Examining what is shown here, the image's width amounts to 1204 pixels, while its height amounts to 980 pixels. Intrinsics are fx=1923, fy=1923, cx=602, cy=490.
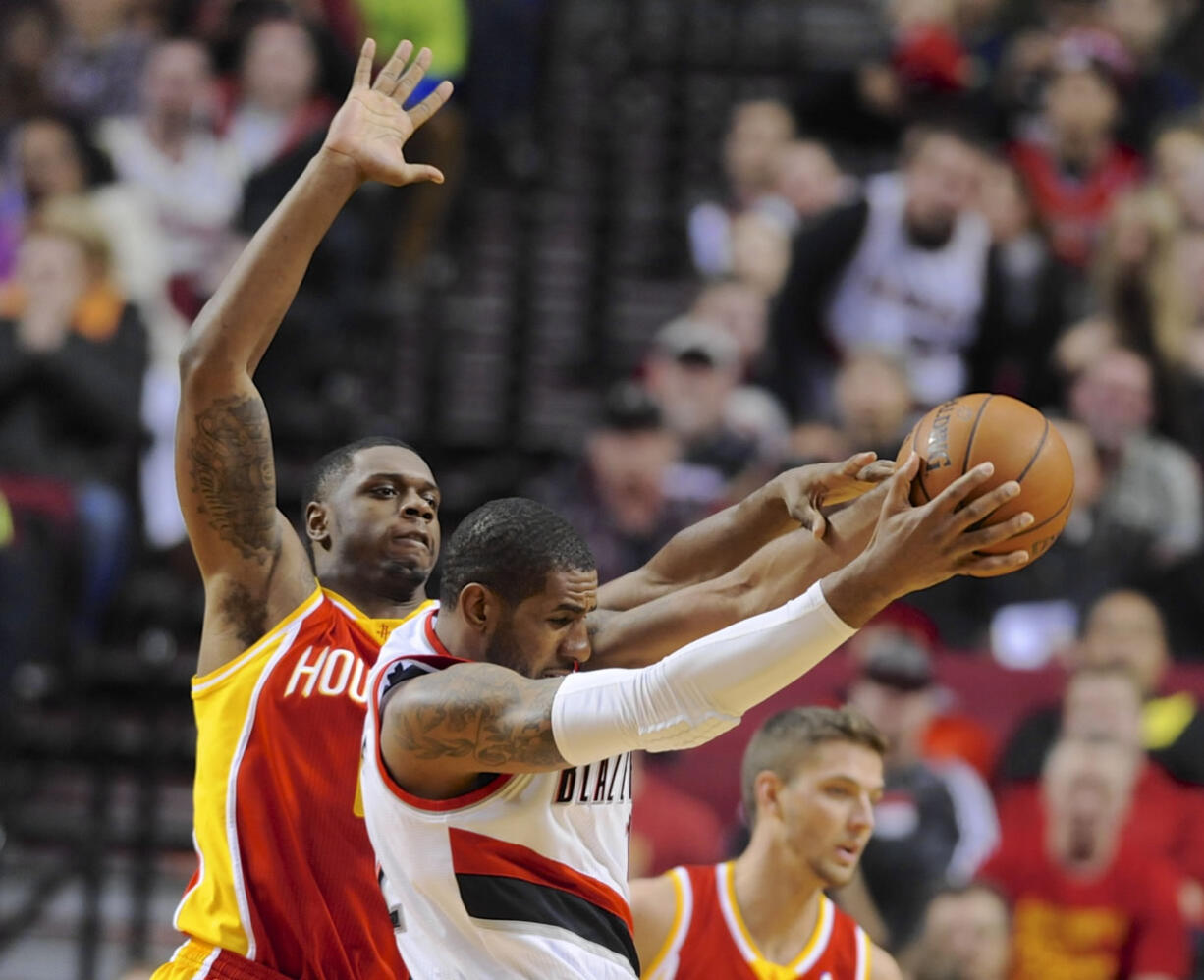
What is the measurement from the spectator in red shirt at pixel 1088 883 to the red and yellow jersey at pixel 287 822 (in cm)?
353

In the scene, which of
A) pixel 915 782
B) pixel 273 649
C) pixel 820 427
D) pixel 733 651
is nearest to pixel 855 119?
pixel 820 427

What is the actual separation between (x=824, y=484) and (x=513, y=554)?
0.74 m

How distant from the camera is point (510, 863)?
357 cm

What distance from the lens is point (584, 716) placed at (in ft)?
10.8

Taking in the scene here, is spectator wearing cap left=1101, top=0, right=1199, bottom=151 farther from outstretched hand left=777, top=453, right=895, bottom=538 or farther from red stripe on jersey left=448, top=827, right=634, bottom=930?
red stripe on jersey left=448, top=827, right=634, bottom=930

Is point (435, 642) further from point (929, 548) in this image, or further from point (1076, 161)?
point (1076, 161)

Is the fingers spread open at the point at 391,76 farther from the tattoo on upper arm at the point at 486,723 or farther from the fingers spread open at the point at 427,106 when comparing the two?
the tattoo on upper arm at the point at 486,723

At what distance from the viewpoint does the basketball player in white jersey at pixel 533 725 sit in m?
3.26

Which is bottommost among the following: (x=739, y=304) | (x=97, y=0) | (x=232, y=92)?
(x=739, y=304)

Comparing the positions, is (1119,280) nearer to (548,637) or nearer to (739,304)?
(739,304)

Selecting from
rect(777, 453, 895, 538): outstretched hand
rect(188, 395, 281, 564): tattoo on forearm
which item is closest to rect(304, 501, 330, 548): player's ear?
rect(188, 395, 281, 564): tattoo on forearm

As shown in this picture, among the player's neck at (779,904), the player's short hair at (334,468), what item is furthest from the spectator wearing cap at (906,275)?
the player's short hair at (334,468)

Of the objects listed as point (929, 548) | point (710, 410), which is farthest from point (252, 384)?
point (710, 410)

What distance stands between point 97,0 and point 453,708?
8497mm
